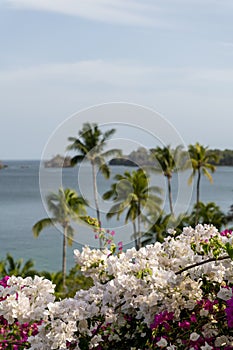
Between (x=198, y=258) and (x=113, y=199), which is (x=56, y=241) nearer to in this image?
(x=113, y=199)

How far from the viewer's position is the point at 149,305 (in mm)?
1708

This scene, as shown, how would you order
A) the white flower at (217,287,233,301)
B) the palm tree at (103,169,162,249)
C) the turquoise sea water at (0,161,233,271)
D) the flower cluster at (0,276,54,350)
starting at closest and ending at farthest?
1. the white flower at (217,287,233,301)
2. the flower cluster at (0,276,54,350)
3. the palm tree at (103,169,162,249)
4. the turquoise sea water at (0,161,233,271)

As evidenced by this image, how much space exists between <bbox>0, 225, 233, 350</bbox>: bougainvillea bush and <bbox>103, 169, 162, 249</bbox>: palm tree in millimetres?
29417

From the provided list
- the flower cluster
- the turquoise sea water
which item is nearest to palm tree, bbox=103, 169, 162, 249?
→ the turquoise sea water

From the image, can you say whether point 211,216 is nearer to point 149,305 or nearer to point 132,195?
point 132,195

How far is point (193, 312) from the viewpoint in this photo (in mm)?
1786

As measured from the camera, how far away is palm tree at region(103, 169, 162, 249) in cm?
3195

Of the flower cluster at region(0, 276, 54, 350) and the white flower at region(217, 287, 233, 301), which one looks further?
the flower cluster at region(0, 276, 54, 350)

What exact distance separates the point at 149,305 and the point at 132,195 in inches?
1208

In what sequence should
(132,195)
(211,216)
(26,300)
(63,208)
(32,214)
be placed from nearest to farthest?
1. (26,300)
2. (132,195)
3. (63,208)
4. (211,216)
5. (32,214)

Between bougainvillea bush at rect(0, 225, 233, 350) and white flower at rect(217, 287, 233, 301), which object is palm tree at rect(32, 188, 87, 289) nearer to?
bougainvillea bush at rect(0, 225, 233, 350)

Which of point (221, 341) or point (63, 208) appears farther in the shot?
point (63, 208)

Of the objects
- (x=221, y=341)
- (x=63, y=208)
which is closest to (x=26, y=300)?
(x=221, y=341)

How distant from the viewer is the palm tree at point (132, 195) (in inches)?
1258
